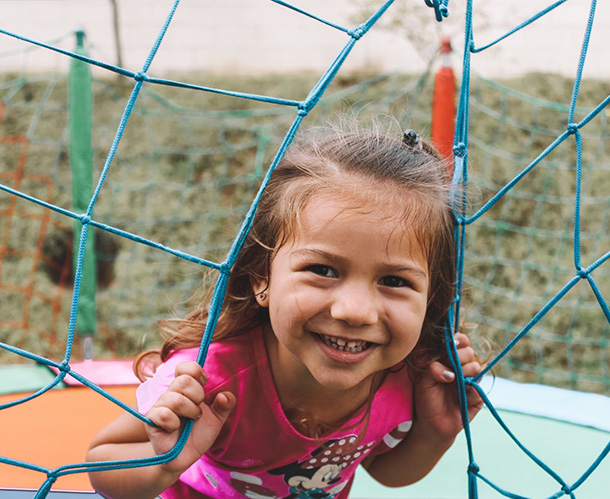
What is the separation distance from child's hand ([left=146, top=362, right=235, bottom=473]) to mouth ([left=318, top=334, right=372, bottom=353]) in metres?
0.15

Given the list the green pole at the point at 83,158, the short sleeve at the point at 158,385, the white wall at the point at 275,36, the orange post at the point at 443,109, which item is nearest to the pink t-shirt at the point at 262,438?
the short sleeve at the point at 158,385

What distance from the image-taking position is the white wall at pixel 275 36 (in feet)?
10.7

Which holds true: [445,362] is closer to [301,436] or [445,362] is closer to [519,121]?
[301,436]

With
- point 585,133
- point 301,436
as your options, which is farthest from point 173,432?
point 585,133

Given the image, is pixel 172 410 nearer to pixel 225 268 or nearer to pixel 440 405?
pixel 225 268

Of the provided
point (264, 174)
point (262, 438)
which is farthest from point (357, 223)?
point (264, 174)

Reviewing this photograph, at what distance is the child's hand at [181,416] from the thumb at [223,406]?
0.09 ft

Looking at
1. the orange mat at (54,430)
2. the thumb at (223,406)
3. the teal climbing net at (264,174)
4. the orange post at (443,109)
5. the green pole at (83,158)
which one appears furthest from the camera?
the teal climbing net at (264,174)

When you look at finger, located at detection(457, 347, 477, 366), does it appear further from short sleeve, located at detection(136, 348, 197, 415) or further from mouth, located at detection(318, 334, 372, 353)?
short sleeve, located at detection(136, 348, 197, 415)

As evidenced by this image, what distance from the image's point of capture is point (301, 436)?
855 mm

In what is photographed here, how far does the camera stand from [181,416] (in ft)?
2.33

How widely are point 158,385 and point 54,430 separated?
0.65m

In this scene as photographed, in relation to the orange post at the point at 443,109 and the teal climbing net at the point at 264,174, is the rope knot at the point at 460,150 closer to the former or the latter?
the orange post at the point at 443,109

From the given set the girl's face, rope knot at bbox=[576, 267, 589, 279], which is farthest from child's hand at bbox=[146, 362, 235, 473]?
rope knot at bbox=[576, 267, 589, 279]
